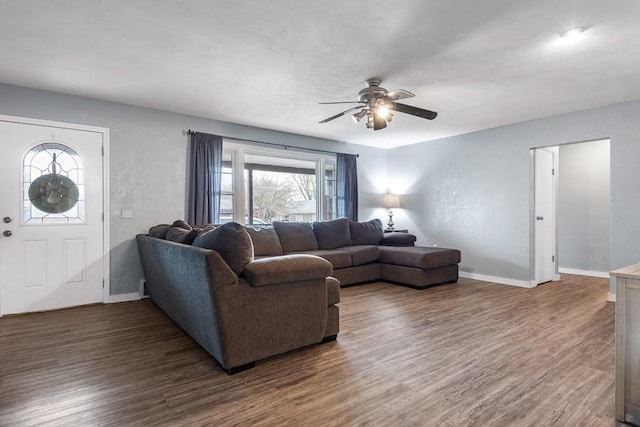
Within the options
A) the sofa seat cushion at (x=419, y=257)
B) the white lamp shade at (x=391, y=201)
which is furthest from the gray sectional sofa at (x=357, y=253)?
the white lamp shade at (x=391, y=201)

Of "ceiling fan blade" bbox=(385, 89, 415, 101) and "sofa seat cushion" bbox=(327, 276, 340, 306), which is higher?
"ceiling fan blade" bbox=(385, 89, 415, 101)

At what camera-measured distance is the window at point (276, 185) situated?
522 cm

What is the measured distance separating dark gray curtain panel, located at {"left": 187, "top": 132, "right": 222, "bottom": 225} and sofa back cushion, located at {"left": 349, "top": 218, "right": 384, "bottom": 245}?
225 cm

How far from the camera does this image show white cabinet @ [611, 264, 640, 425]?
1652mm

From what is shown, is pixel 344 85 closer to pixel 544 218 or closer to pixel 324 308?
pixel 324 308

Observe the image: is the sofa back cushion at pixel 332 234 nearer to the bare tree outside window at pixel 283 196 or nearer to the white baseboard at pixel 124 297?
the bare tree outside window at pixel 283 196

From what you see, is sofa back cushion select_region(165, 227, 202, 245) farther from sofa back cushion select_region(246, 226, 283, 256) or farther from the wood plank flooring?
sofa back cushion select_region(246, 226, 283, 256)

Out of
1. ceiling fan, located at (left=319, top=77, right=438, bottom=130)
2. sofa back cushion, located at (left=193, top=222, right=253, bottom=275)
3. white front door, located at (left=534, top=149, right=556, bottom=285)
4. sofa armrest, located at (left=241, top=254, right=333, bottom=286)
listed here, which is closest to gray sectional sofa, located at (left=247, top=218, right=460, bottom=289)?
white front door, located at (left=534, top=149, right=556, bottom=285)

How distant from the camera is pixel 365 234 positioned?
582 cm

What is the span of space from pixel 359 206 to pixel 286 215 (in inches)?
61.6

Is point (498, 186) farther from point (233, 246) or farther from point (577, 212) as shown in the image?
point (233, 246)

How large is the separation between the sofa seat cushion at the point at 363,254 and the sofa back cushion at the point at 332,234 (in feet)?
0.80

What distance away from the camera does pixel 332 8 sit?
2.23 metres

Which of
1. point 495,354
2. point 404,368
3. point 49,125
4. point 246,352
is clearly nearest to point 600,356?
point 495,354
